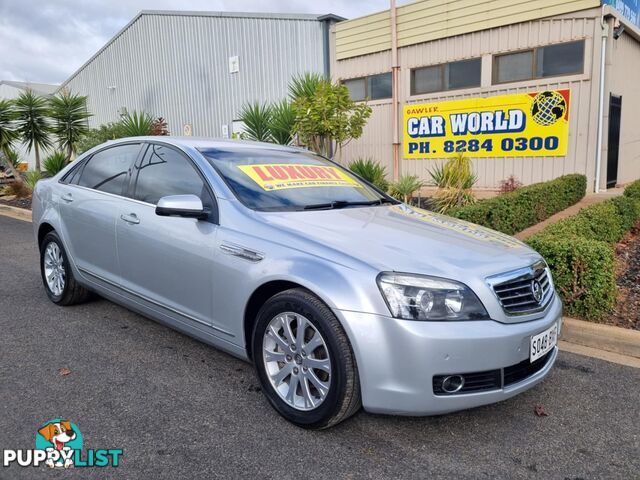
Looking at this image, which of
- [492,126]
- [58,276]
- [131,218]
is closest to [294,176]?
[131,218]

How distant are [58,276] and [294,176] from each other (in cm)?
261

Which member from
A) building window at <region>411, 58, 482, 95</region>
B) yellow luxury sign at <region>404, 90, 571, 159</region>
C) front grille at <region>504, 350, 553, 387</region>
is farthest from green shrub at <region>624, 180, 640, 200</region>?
front grille at <region>504, 350, 553, 387</region>

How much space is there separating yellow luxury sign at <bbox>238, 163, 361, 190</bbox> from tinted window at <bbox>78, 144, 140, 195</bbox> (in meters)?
1.14

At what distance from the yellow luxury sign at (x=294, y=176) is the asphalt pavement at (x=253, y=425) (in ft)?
4.21

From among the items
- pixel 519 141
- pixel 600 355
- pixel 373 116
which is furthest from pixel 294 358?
pixel 373 116

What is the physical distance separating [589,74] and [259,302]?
376 inches

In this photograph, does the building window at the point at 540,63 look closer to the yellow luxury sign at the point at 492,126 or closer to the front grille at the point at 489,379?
the yellow luxury sign at the point at 492,126

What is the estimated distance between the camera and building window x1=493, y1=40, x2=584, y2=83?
406 inches

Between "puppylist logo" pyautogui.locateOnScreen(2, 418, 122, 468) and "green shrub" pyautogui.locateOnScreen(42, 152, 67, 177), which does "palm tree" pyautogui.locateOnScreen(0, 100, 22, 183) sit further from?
"puppylist logo" pyautogui.locateOnScreen(2, 418, 122, 468)

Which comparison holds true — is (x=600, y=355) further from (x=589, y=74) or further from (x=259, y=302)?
(x=589, y=74)

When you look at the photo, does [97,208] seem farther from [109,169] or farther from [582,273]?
[582,273]

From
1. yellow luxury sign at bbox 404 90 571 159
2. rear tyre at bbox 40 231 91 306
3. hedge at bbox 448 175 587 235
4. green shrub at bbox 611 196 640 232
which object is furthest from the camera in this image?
yellow luxury sign at bbox 404 90 571 159

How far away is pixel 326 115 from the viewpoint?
1002 centimetres

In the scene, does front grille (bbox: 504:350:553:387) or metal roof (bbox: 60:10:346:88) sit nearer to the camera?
front grille (bbox: 504:350:553:387)
